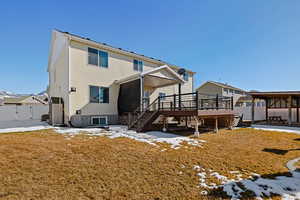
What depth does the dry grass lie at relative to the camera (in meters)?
2.94

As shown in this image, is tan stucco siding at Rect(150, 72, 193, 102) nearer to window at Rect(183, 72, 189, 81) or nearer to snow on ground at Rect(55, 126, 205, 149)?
window at Rect(183, 72, 189, 81)

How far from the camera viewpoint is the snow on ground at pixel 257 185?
3166 millimetres

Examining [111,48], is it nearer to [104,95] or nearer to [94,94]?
[104,95]

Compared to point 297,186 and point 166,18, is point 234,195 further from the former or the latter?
point 166,18

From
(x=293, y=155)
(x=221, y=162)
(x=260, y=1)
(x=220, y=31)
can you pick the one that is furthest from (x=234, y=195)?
(x=220, y=31)

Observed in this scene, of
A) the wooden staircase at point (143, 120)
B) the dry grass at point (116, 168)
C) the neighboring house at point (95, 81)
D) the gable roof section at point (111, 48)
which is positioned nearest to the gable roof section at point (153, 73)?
the neighboring house at point (95, 81)

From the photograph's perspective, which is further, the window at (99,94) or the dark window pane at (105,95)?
the dark window pane at (105,95)

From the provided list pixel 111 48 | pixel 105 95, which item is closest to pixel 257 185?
pixel 105 95

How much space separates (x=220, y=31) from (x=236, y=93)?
2296 cm

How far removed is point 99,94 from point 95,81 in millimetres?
1102

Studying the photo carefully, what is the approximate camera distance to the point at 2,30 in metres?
11.9

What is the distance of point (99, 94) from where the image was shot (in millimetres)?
11891

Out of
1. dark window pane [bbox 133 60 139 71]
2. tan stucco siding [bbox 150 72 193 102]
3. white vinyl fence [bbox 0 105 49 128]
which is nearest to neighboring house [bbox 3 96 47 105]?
white vinyl fence [bbox 0 105 49 128]

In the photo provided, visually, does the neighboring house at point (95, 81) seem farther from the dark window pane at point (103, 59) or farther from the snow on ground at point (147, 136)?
the snow on ground at point (147, 136)
